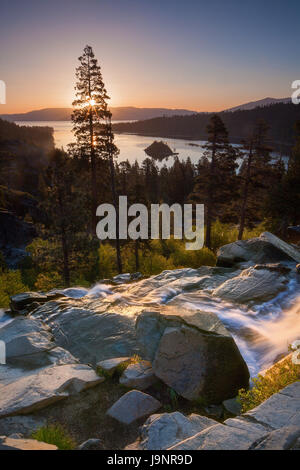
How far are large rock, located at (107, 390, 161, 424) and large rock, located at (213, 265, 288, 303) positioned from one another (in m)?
6.19

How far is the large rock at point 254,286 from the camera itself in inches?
422

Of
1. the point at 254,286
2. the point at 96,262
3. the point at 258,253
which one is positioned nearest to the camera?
the point at 254,286

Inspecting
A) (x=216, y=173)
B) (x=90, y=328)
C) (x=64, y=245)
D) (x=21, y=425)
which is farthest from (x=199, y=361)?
(x=216, y=173)

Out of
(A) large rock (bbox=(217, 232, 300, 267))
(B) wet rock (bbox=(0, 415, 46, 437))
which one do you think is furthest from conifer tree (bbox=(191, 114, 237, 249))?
(B) wet rock (bbox=(0, 415, 46, 437))

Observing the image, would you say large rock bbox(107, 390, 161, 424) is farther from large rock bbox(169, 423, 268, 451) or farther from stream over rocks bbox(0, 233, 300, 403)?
large rock bbox(169, 423, 268, 451)

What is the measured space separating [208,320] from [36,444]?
406cm

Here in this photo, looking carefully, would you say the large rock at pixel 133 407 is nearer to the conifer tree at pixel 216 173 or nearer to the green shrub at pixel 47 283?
the green shrub at pixel 47 283

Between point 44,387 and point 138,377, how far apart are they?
1866 millimetres

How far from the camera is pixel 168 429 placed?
Answer: 4.26 m

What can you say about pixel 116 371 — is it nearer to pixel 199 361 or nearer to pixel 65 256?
pixel 199 361

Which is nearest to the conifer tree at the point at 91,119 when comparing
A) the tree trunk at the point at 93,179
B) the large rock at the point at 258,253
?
the tree trunk at the point at 93,179

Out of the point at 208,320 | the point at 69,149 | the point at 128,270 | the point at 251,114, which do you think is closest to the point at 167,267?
the point at 128,270

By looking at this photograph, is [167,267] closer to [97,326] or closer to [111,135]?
[111,135]

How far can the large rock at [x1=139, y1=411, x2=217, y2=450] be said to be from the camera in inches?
159
